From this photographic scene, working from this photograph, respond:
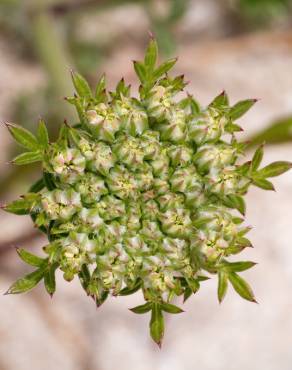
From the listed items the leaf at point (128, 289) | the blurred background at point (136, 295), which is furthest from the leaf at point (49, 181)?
the blurred background at point (136, 295)

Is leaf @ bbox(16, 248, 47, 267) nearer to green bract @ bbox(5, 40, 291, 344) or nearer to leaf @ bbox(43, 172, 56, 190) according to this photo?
green bract @ bbox(5, 40, 291, 344)

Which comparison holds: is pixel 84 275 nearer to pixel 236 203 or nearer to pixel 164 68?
pixel 236 203

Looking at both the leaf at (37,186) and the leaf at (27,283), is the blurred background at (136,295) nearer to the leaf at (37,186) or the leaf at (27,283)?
the leaf at (37,186)

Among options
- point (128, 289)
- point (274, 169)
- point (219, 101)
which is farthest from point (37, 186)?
point (274, 169)

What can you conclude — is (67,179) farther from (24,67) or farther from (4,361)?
(24,67)

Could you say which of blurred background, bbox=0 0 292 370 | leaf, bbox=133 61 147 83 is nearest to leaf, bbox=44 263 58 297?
leaf, bbox=133 61 147 83

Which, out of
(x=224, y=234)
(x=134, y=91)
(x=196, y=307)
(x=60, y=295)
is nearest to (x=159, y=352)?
(x=196, y=307)
